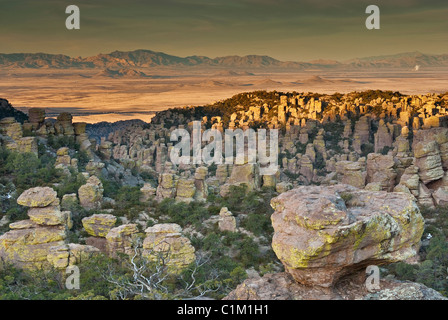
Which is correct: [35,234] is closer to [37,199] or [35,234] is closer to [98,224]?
[37,199]

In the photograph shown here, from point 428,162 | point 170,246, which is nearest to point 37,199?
point 170,246

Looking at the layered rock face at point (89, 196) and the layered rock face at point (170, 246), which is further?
the layered rock face at point (89, 196)

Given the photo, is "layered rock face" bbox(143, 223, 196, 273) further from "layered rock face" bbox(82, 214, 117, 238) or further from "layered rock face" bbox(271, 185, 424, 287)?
"layered rock face" bbox(271, 185, 424, 287)

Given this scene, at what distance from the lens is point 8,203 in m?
25.4

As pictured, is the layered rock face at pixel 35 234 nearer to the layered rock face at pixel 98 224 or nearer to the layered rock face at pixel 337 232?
the layered rock face at pixel 98 224

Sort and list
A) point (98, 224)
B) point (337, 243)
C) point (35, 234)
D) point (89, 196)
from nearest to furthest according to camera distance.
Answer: point (337, 243) → point (35, 234) → point (98, 224) → point (89, 196)

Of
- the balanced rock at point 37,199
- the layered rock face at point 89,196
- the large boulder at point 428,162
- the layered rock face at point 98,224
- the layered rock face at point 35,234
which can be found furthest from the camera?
the large boulder at point 428,162

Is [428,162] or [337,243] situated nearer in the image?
[337,243]

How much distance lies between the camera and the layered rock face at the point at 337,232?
8.91 m

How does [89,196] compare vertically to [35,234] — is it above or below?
below

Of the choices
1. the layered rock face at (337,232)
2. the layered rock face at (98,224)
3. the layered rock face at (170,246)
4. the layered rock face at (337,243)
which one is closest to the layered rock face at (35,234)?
the layered rock face at (98,224)

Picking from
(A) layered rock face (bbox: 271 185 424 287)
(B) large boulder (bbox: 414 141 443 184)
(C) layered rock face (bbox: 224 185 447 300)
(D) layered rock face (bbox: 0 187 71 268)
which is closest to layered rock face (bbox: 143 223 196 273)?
(D) layered rock face (bbox: 0 187 71 268)

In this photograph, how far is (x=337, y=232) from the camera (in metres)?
8.74
